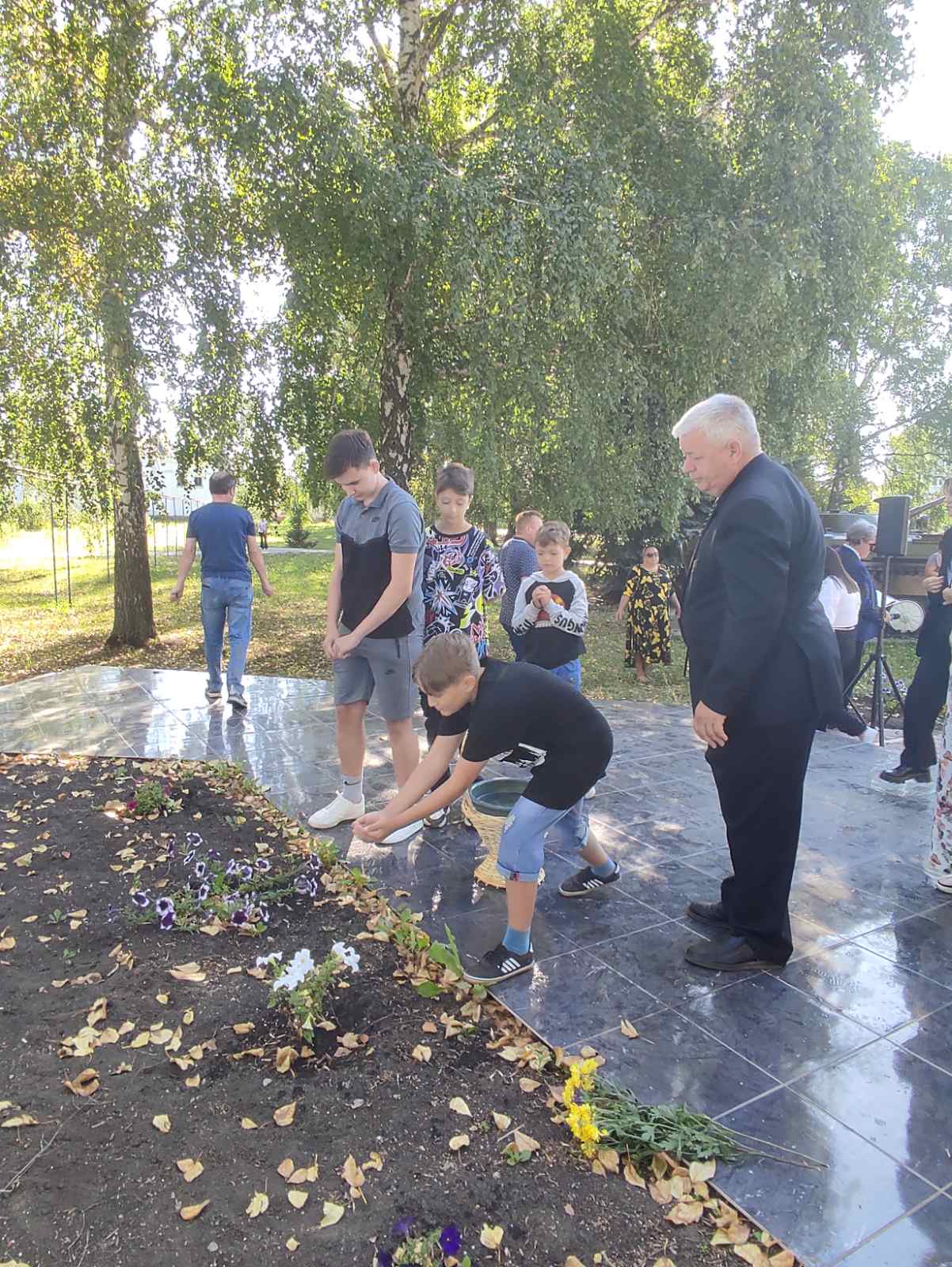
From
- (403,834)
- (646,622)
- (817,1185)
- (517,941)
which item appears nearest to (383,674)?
(403,834)

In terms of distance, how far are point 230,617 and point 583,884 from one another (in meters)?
4.16

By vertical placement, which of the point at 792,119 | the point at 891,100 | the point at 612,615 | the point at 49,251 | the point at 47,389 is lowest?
the point at 612,615

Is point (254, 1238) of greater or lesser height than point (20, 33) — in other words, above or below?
below

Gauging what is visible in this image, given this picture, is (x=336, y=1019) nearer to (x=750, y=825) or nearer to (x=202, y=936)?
(x=202, y=936)

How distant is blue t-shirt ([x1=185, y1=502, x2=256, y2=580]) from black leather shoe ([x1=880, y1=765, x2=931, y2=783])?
15.7 feet

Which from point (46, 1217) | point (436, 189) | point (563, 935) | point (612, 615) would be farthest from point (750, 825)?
point (612, 615)

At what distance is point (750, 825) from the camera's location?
292 cm

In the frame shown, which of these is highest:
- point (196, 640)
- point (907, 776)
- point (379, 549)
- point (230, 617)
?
point (379, 549)

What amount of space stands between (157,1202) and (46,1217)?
9.5 inches

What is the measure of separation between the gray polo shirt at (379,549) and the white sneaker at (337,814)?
0.96m

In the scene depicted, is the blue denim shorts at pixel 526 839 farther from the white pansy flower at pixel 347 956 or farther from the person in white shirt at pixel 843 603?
the person in white shirt at pixel 843 603

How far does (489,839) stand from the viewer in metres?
3.57

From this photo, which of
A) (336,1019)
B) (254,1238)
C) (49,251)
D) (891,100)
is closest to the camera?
(254,1238)

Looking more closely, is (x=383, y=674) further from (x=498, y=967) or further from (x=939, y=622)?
(x=939, y=622)
